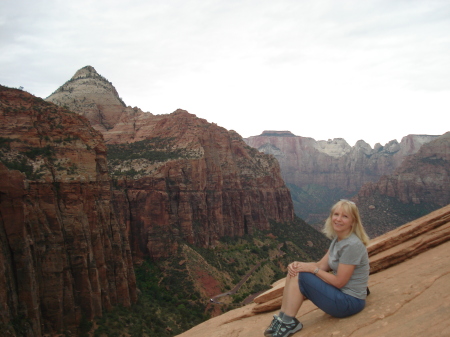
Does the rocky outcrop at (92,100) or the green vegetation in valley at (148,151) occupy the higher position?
the rocky outcrop at (92,100)

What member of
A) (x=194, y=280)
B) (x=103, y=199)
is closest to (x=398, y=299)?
(x=103, y=199)

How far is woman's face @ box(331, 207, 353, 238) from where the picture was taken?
671 centimetres

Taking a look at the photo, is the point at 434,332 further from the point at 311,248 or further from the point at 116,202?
the point at 311,248

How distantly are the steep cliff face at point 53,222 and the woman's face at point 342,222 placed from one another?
19705 millimetres

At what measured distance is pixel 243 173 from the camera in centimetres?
8050

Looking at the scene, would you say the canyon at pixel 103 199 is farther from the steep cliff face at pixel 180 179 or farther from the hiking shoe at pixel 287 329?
the hiking shoe at pixel 287 329

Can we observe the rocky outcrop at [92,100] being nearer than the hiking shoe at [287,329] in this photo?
No

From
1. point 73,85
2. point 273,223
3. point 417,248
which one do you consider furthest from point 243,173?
point 417,248

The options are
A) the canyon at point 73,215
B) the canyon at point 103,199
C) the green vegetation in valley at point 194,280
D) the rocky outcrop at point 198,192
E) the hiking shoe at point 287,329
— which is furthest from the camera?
the rocky outcrop at point 198,192

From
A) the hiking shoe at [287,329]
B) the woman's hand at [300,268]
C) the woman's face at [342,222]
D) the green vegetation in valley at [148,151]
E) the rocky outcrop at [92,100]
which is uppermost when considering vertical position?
the rocky outcrop at [92,100]

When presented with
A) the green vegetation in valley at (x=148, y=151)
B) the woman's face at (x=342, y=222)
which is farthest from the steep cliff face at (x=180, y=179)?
the woman's face at (x=342, y=222)

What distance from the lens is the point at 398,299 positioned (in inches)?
266

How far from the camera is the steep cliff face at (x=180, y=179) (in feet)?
159

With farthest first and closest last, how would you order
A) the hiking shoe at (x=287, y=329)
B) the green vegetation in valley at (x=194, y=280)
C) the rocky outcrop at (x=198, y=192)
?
the rocky outcrop at (x=198, y=192)
the green vegetation in valley at (x=194, y=280)
the hiking shoe at (x=287, y=329)
